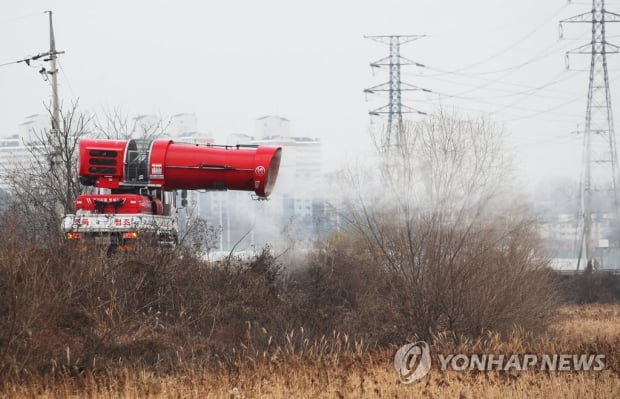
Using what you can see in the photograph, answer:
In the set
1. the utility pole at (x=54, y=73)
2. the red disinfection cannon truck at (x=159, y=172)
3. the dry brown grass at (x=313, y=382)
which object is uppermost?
the utility pole at (x=54, y=73)

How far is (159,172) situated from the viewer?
2120 centimetres

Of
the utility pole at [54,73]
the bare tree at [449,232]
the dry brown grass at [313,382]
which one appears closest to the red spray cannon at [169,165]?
the bare tree at [449,232]

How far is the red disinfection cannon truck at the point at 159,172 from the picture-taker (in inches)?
830

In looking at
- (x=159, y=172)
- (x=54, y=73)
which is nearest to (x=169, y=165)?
(x=159, y=172)

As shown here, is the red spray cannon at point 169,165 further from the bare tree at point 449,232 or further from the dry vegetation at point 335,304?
the bare tree at point 449,232

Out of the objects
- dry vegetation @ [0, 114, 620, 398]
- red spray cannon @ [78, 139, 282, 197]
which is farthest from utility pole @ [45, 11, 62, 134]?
red spray cannon @ [78, 139, 282, 197]

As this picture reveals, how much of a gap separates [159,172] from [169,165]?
0.28 metres

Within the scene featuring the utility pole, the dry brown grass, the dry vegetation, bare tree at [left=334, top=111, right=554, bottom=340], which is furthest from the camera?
the utility pole

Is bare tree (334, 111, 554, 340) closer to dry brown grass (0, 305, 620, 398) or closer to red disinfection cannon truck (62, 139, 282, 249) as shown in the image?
red disinfection cannon truck (62, 139, 282, 249)

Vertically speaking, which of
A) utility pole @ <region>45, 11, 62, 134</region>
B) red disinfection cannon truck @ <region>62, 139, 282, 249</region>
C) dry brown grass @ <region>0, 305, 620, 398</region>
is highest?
utility pole @ <region>45, 11, 62, 134</region>

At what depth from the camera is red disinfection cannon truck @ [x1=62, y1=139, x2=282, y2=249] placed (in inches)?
830

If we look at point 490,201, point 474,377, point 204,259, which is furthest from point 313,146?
point 474,377

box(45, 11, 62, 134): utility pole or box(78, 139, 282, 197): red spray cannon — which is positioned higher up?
box(45, 11, 62, 134): utility pole

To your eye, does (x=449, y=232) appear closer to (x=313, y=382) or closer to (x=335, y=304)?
(x=335, y=304)
